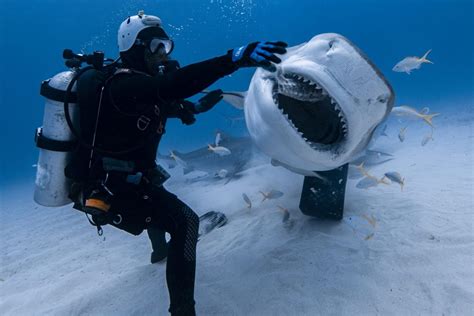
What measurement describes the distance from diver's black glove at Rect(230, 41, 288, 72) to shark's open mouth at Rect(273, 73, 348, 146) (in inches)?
15.5

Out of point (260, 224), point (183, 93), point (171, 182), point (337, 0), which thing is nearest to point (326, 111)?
point (183, 93)

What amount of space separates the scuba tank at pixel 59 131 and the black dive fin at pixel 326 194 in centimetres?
255

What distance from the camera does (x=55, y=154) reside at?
2.75 m

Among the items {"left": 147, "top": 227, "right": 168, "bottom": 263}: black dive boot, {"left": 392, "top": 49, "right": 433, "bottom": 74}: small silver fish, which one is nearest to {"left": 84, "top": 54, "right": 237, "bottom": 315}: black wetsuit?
{"left": 147, "top": 227, "right": 168, "bottom": 263}: black dive boot

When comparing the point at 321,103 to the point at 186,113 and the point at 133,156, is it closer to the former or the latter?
the point at 186,113

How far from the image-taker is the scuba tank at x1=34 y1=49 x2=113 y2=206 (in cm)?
270

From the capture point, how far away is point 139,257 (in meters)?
4.89

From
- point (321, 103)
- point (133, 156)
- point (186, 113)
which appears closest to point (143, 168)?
point (133, 156)

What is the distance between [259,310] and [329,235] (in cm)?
133

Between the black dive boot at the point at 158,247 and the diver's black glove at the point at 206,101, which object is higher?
the diver's black glove at the point at 206,101

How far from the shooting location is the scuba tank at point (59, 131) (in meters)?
2.70

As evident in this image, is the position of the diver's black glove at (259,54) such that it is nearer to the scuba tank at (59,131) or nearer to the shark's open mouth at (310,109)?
the shark's open mouth at (310,109)

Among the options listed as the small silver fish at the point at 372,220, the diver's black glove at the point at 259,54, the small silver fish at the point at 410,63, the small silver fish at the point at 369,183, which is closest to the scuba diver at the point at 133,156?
the diver's black glove at the point at 259,54

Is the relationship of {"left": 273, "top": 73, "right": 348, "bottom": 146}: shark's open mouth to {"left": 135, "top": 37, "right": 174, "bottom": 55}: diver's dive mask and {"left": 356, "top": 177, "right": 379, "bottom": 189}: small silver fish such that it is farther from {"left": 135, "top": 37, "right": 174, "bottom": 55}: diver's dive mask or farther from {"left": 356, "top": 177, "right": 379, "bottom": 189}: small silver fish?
{"left": 356, "top": 177, "right": 379, "bottom": 189}: small silver fish
